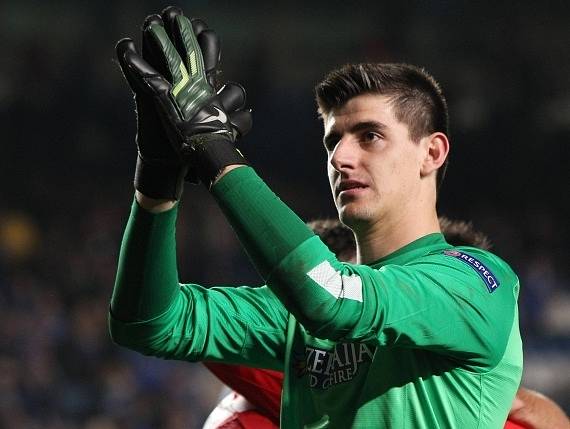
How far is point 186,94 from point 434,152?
2.44 ft

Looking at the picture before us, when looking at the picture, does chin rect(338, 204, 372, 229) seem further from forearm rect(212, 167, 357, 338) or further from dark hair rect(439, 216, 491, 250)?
dark hair rect(439, 216, 491, 250)

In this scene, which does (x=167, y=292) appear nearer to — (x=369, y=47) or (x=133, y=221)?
(x=133, y=221)

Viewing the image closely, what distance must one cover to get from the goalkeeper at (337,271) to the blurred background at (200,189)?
194 inches

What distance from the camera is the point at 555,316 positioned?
25.8ft

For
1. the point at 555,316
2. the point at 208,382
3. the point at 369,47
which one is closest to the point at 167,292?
the point at 208,382

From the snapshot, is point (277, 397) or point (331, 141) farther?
point (277, 397)

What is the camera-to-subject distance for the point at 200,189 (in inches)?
363

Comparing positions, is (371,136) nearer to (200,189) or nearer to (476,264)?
(476,264)

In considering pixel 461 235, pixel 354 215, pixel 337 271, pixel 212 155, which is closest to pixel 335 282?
pixel 337 271

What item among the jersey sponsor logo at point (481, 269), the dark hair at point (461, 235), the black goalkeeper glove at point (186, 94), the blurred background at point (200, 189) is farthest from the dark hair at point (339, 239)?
the blurred background at point (200, 189)

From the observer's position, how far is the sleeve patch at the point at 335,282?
Answer: 2.00 meters

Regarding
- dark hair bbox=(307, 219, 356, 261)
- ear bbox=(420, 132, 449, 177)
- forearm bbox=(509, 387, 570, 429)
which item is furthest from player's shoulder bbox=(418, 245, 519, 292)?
dark hair bbox=(307, 219, 356, 261)

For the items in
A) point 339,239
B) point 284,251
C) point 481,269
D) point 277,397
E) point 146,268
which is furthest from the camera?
point 339,239

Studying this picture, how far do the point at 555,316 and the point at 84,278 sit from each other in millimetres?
3573
